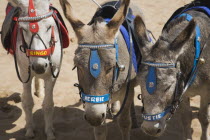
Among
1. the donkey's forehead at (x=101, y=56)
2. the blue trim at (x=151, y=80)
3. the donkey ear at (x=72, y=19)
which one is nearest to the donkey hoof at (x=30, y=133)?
the donkey's forehead at (x=101, y=56)

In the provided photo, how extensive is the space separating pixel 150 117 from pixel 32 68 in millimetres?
1956

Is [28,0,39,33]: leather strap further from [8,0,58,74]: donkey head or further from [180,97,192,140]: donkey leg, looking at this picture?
[180,97,192,140]: donkey leg

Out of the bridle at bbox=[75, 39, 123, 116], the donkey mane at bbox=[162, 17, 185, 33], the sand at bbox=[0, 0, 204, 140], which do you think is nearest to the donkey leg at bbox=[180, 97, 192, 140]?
the sand at bbox=[0, 0, 204, 140]

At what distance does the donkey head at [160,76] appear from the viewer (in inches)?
115

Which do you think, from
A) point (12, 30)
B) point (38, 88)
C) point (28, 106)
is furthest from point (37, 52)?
point (38, 88)

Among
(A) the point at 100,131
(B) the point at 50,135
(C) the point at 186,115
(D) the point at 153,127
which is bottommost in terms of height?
(B) the point at 50,135

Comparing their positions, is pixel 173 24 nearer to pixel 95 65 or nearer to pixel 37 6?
pixel 95 65

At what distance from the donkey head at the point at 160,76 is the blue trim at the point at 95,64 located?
498 mm

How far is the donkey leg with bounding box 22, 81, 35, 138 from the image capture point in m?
4.61

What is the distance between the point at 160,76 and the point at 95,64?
740 millimetres

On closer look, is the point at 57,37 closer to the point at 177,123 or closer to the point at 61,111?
the point at 61,111

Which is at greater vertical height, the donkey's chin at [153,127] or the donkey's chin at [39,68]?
the donkey's chin at [39,68]

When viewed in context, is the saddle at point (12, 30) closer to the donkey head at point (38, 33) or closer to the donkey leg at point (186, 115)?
the donkey head at point (38, 33)

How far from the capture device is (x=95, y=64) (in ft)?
10.0
